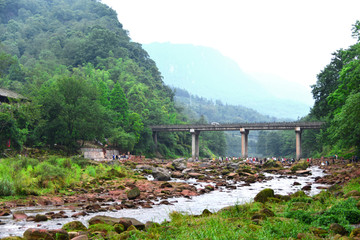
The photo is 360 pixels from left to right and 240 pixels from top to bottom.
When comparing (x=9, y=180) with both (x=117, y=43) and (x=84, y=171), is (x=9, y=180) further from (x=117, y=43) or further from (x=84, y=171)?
(x=117, y=43)

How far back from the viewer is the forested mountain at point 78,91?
183ft

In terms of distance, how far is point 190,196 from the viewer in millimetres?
A: 27312

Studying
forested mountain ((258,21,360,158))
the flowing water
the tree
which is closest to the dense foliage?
forested mountain ((258,21,360,158))

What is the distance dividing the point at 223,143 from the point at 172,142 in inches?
1992

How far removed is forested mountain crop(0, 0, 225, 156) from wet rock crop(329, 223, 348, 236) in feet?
136

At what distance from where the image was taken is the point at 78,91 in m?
61.1

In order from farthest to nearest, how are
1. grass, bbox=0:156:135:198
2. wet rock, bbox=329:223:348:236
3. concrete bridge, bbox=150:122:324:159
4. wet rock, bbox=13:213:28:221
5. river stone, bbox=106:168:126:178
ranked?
concrete bridge, bbox=150:122:324:159 < river stone, bbox=106:168:126:178 < grass, bbox=0:156:135:198 < wet rock, bbox=13:213:28:221 < wet rock, bbox=329:223:348:236

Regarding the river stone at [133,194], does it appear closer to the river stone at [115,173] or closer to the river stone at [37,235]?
the river stone at [115,173]

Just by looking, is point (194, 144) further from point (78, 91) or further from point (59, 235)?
point (59, 235)

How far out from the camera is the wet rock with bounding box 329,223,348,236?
40.1ft

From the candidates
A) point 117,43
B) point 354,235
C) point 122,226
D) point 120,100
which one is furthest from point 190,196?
point 117,43

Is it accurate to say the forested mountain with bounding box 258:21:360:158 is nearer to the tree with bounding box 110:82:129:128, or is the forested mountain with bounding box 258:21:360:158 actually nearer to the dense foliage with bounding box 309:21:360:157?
the dense foliage with bounding box 309:21:360:157

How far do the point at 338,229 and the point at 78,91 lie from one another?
54729 mm

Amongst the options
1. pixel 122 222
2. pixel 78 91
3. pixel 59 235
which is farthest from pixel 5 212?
pixel 78 91
